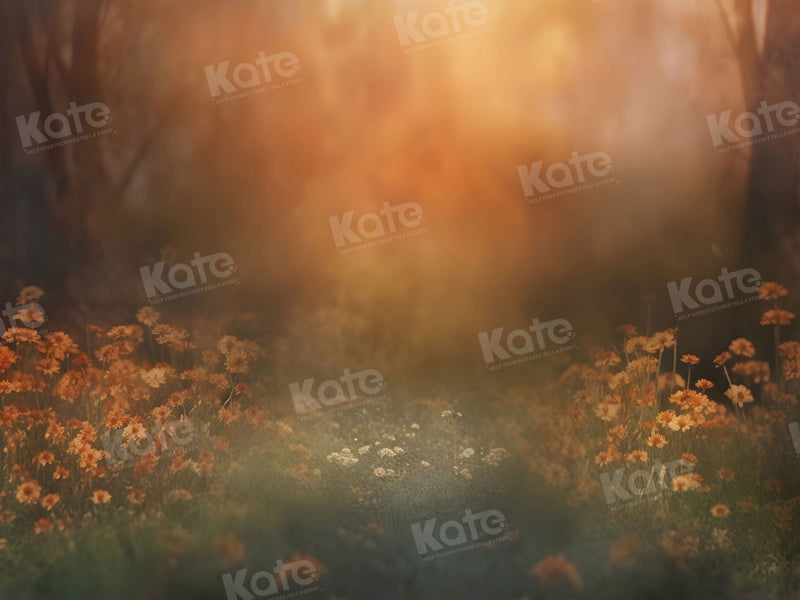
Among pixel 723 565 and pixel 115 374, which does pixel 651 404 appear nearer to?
pixel 723 565

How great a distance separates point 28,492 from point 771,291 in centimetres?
335

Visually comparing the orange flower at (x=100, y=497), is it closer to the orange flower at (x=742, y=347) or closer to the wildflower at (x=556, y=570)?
the wildflower at (x=556, y=570)

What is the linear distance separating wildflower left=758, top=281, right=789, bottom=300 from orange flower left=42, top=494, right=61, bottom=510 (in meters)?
3.19

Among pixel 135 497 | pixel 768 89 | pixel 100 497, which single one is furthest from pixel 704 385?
pixel 100 497

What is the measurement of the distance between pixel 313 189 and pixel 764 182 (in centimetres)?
206

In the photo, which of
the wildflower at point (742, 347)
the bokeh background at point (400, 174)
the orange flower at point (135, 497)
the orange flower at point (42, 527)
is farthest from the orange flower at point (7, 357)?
the wildflower at point (742, 347)

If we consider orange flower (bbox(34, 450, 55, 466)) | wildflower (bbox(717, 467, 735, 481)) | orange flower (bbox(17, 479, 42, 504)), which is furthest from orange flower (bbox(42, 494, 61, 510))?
wildflower (bbox(717, 467, 735, 481))

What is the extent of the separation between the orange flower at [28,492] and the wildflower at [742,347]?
10.1 feet

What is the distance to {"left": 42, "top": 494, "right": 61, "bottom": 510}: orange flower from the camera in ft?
10.8

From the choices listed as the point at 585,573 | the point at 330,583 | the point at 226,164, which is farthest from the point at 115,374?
the point at 585,573

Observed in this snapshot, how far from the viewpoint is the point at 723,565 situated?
3246 mm

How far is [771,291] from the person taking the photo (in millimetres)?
3523

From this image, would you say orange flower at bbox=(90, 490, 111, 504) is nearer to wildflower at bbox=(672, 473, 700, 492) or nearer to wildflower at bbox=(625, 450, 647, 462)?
wildflower at bbox=(625, 450, 647, 462)

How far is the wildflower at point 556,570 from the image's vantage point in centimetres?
324
